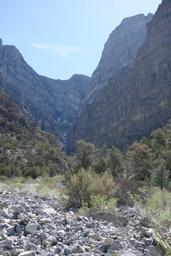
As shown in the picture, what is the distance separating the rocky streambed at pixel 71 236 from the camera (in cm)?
838

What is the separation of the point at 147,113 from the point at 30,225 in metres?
141

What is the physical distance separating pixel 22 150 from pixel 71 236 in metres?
67.5

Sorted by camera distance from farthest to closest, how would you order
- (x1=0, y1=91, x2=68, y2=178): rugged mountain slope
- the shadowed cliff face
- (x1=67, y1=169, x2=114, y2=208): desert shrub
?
the shadowed cliff face → (x1=0, y1=91, x2=68, y2=178): rugged mountain slope → (x1=67, y1=169, x2=114, y2=208): desert shrub

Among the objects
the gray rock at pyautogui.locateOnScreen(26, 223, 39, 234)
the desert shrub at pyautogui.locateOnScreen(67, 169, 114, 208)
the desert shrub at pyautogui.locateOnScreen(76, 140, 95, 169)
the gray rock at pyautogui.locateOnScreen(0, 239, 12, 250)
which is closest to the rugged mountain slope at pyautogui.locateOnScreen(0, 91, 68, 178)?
the desert shrub at pyautogui.locateOnScreen(76, 140, 95, 169)

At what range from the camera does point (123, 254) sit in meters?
8.01

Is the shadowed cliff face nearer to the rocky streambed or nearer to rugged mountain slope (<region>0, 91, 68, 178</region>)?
rugged mountain slope (<region>0, 91, 68, 178</region>)

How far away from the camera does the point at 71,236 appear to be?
9758mm

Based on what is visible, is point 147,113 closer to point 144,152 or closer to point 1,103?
point 1,103

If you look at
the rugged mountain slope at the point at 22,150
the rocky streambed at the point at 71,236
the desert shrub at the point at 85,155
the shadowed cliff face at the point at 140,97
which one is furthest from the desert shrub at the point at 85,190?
the shadowed cliff face at the point at 140,97

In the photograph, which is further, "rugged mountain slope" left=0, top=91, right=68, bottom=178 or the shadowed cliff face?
the shadowed cliff face

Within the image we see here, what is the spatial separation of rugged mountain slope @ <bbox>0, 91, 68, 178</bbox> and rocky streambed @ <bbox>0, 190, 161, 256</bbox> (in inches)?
1838

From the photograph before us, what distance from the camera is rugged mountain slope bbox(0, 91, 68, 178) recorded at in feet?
Result: 205

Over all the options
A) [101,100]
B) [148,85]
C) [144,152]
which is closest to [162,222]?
[144,152]

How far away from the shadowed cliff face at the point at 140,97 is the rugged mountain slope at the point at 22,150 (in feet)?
166
